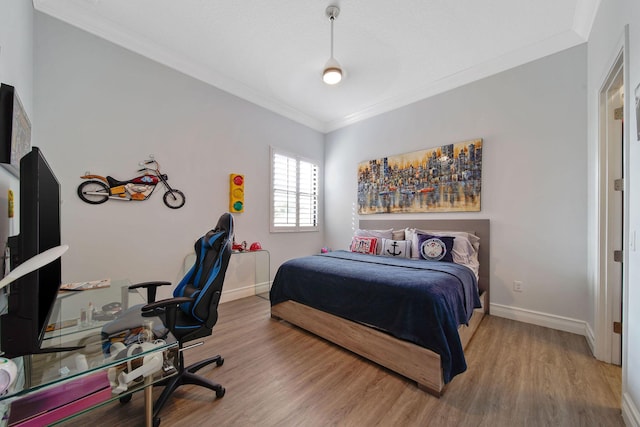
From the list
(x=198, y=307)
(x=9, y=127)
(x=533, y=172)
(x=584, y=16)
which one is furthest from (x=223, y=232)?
(x=584, y=16)

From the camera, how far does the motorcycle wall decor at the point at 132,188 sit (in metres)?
2.45

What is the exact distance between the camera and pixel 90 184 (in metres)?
2.45

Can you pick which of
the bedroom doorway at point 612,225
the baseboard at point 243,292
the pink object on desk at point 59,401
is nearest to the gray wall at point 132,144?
the baseboard at point 243,292

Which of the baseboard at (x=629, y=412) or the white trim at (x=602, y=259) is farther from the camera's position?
the white trim at (x=602, y=259)

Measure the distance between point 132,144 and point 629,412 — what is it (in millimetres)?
4341

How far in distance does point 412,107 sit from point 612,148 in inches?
88.7

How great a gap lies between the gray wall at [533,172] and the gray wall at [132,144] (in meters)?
2.96

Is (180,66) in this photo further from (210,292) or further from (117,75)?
(210,292)

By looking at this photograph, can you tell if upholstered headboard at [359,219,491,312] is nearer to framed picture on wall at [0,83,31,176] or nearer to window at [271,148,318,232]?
window at [271,148,318,232]

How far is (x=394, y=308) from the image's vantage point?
75.1 inches

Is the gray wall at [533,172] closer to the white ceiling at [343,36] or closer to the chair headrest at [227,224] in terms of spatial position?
the white ceiling at [343,36]

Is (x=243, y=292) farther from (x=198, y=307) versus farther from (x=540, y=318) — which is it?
(x=540, y=318)

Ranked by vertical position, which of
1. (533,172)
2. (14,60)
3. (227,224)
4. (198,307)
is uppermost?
(14,60)

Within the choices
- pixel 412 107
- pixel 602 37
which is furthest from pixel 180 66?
pixel 602 37
